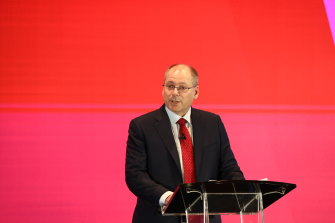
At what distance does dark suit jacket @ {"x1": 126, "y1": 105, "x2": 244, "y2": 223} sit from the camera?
3.08 m

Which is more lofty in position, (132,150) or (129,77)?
(129,77)

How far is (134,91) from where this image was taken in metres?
4.47

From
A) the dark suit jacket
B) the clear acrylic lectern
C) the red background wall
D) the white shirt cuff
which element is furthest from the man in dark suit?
the red background wall

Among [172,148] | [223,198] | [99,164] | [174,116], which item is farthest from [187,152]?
[99,164]

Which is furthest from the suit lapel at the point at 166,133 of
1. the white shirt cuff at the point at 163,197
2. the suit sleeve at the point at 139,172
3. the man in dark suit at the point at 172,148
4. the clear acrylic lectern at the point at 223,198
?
the clear acrylic lectern at the point at 223,198

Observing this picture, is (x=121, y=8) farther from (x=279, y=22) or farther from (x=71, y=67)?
(x=279, y=22)

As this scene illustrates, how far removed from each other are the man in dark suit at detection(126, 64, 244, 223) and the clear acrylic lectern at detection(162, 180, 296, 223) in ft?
1.26

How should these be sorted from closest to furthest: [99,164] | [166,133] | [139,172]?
[139,172] → [166,133] → [99,164]

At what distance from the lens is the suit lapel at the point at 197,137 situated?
3.12 m

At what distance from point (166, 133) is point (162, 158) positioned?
0.15 meters

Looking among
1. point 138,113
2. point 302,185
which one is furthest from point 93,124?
point 302,185

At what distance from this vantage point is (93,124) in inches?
173

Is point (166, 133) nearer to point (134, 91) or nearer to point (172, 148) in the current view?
point (172, 148)

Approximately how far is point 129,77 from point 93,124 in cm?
46
